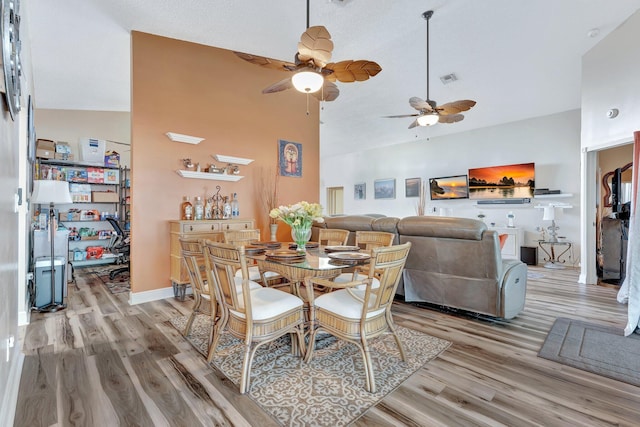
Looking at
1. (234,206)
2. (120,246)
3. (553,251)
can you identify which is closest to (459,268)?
(234,206)

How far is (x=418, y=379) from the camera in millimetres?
1965

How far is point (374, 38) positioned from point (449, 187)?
482 centimetres

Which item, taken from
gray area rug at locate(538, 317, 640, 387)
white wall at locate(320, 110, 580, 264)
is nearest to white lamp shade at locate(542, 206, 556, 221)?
white wall at locate(320, 110, 580, 264)

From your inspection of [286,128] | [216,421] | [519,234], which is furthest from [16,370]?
[519,234]

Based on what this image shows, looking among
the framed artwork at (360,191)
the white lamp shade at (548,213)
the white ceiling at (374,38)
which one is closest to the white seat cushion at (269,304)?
the white ceiling at (374,38)

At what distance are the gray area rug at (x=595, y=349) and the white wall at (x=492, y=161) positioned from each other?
4.02m

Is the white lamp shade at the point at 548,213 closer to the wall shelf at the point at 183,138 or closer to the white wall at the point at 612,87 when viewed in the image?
the white wall at the point at 612,87

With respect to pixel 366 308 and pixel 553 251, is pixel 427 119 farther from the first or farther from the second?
pixel 553 251

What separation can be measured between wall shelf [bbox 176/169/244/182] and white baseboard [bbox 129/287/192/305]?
1512mm

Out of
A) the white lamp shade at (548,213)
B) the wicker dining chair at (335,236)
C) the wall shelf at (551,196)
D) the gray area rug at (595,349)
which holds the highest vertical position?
the wall shelf at (551,196)

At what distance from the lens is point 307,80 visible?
2.69 metres

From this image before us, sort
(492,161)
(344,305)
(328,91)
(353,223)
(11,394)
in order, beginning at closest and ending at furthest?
(11,394) → (344,305) → (328,91) → (353,223) → (492,161)

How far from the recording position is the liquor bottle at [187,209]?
12.9ft

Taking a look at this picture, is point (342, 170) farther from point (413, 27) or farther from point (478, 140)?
point (413, 27)
